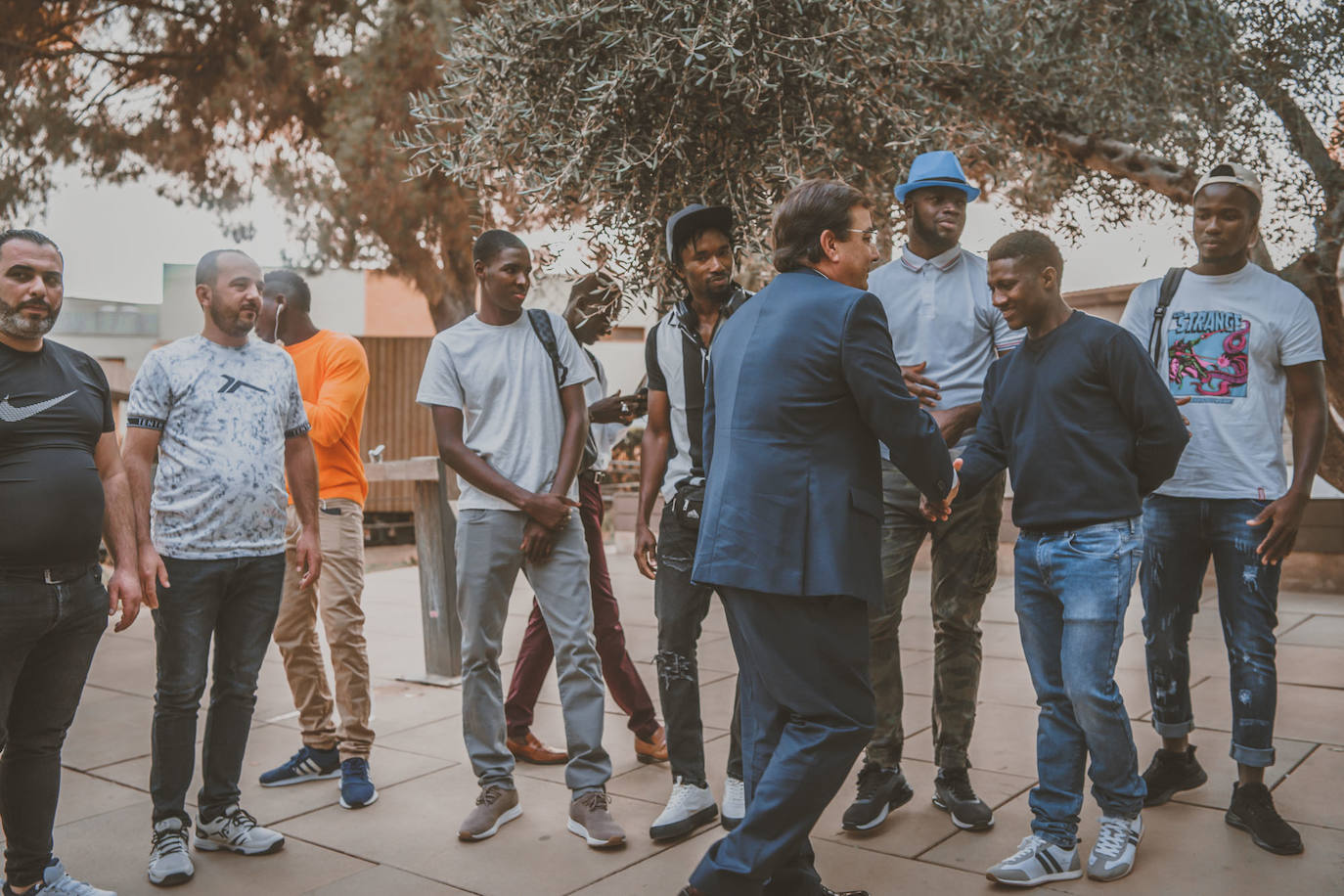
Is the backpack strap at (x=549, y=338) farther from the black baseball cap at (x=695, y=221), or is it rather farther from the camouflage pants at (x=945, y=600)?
the camouflage pants at (x=945, y=600)

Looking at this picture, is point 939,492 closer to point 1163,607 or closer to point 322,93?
point 1163,607

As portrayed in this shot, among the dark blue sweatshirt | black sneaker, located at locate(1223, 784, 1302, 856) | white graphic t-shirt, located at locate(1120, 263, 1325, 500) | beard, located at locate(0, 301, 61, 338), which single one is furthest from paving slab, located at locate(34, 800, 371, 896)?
white graphic t-shirt, located at locate(1120, 263, 1325, 500)

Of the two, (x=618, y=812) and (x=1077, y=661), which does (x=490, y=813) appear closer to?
(x=618, y=812)

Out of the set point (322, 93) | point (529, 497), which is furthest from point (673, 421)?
point (322, 93)

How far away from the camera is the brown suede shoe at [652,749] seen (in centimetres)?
487

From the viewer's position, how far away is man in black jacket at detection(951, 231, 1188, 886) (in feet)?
11.3

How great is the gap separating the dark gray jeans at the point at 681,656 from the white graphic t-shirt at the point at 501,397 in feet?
1.72

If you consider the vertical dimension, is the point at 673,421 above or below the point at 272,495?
above

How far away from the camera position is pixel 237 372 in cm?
398

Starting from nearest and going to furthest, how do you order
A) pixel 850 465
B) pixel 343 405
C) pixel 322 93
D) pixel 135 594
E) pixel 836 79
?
pixel 850 465 → pixel 135 594 → pixel 836 79 → pixel 343 405 → pixel 322 93

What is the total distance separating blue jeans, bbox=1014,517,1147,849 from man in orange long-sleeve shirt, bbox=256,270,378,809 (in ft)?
8.29

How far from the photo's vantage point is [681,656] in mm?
4023

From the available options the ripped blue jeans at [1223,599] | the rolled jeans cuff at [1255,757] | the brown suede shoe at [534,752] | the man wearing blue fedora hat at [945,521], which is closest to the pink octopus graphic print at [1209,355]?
the ripped blue jeans at [1223,599]

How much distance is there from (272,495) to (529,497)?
863mm
